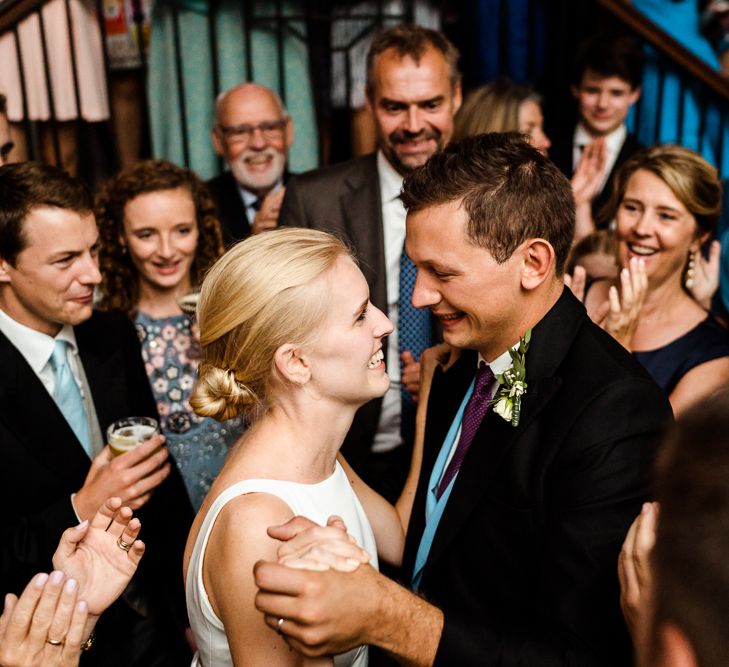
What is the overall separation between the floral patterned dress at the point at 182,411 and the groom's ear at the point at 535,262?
129 centimetres

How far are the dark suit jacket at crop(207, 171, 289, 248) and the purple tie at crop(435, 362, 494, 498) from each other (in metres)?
1.95

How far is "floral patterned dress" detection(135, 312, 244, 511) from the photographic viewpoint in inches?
105

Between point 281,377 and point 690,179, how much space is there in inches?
67.3

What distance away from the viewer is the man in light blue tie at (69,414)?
81.6 inches

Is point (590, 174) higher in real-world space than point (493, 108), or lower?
lower

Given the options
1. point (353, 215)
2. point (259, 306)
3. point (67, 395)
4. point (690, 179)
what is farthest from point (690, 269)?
point (67, 395)

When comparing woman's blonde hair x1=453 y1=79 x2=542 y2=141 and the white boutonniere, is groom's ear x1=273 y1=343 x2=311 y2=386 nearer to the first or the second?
the white boutonniere

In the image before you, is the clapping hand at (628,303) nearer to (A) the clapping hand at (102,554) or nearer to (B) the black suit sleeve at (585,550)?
(B) the black suit sleeve at (585,550)

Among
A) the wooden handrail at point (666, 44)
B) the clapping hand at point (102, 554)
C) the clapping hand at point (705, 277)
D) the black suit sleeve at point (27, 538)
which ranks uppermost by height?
the wooden handrail at point (666, 44)

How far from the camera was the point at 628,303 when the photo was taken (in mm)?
2342

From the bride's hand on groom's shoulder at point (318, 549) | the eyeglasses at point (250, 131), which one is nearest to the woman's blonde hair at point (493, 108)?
the eyeglasses at point (250, 131)

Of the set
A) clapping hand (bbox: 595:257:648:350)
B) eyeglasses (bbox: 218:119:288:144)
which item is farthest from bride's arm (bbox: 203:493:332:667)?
eyeglasses (bbox: 218:119:288:144)

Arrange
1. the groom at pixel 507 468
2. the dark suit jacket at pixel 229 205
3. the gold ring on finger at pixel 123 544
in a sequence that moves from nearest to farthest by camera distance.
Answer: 1. the groom at pixel 507 468
2. the gold ring on finger at pixel 123 544
3. the dark suit jacket at pixel 229 205

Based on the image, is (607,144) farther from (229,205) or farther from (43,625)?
(43,625)
